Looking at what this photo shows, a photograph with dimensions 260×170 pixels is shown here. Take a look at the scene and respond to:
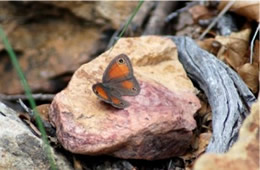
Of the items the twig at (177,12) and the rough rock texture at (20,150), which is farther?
the twig at (177,12)

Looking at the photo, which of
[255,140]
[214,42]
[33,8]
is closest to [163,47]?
[214,42]

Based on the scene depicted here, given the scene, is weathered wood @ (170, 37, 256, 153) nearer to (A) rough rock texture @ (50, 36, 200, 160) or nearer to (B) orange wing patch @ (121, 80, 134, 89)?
(A) rough rock texture @ (50, 36, 200, 160)

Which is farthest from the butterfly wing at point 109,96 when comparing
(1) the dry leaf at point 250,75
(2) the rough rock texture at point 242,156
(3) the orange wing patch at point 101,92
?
(2) the rough rock texture at point 242,156

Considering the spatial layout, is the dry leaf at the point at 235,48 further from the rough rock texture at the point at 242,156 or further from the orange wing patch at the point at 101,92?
the rough rock texture at the point at 242,156

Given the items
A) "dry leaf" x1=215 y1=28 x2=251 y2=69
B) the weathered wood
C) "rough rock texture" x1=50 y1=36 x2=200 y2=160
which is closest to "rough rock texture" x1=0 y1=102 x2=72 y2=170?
"rough rock texture" x1=50 y1=36 x2=200 y2=160

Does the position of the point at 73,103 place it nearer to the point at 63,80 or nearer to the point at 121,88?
the point at 121,88

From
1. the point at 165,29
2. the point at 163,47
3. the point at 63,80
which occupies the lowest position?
the point at 63,80

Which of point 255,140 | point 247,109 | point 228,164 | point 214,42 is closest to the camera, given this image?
point 228,164
